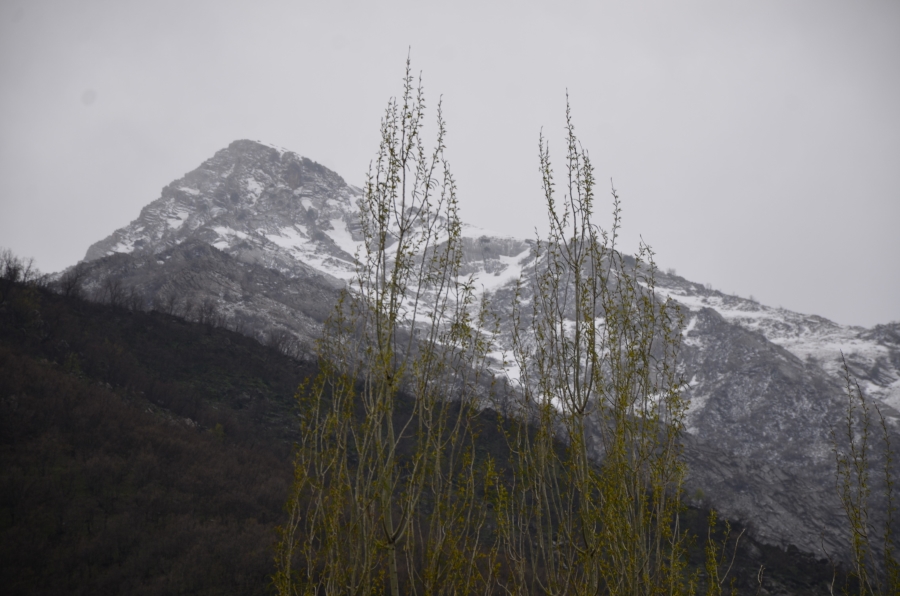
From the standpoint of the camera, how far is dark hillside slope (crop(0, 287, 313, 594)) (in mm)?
11875

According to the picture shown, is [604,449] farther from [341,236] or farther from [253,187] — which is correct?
[253,187]

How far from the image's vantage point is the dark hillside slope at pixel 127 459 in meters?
11.9

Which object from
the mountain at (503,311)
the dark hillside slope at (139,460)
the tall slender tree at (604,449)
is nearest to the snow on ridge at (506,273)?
the mountain at (503,311)

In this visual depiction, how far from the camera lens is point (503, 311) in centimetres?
12225

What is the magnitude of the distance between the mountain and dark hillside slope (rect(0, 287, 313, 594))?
1077 cm

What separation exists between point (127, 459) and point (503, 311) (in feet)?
356

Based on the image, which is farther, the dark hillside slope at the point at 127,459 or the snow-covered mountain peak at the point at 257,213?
the snow-covered mountain peak at the point at 257,213

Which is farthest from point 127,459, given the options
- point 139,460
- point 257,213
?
point 257,213

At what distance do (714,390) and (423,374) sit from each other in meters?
105

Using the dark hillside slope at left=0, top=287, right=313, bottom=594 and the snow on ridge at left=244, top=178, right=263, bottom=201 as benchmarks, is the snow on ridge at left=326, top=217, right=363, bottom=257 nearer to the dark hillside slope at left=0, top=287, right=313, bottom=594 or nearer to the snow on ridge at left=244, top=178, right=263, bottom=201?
the snow on ridge at left=244, top=178, right=263, bottom=201

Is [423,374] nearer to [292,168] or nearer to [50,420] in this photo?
[50,420]

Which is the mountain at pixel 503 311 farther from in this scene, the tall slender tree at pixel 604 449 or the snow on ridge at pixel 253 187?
the tall slender tree at pixel 604 449

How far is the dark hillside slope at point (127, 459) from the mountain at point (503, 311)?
35.3 ft

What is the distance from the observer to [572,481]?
3.91 m
